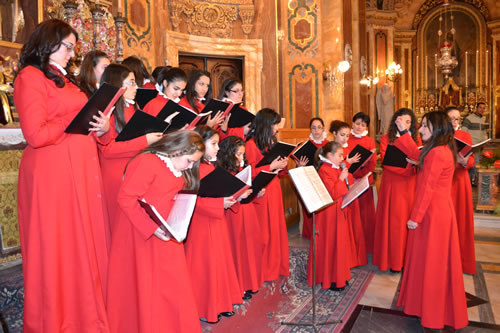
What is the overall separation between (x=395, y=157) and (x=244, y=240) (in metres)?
1.80

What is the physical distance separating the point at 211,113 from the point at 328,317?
1.90 m

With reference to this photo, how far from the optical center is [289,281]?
421 cm

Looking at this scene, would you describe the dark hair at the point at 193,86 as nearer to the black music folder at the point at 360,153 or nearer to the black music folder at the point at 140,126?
the black music folder at the point at 140,126

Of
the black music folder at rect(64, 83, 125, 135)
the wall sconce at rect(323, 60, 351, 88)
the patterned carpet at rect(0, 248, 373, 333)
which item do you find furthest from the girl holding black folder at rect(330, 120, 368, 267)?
the wall sconce at rect(323, 60, 351, 88)

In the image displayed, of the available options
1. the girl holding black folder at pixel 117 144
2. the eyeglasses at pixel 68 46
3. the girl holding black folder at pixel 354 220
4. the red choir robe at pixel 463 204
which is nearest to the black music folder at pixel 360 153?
the girl holding black folder at pixel 354 220

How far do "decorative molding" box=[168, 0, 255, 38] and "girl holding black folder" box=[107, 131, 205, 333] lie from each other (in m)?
5.70

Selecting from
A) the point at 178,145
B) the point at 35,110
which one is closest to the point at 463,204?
the point at 178,145

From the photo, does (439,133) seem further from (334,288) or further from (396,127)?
(334,288)

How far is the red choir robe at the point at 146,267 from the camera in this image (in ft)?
7.62

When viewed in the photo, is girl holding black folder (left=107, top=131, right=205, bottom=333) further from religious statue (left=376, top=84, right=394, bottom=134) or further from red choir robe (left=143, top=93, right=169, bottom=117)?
religious statue (left=376, top=84, right=394, bottom=134)

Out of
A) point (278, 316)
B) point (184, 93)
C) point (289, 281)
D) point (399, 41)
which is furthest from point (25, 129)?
point (399, 41)

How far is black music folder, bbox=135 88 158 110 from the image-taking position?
3363 mm

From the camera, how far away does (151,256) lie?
2.37 m

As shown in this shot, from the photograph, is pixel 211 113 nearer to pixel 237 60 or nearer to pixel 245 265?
pixel 245 265
